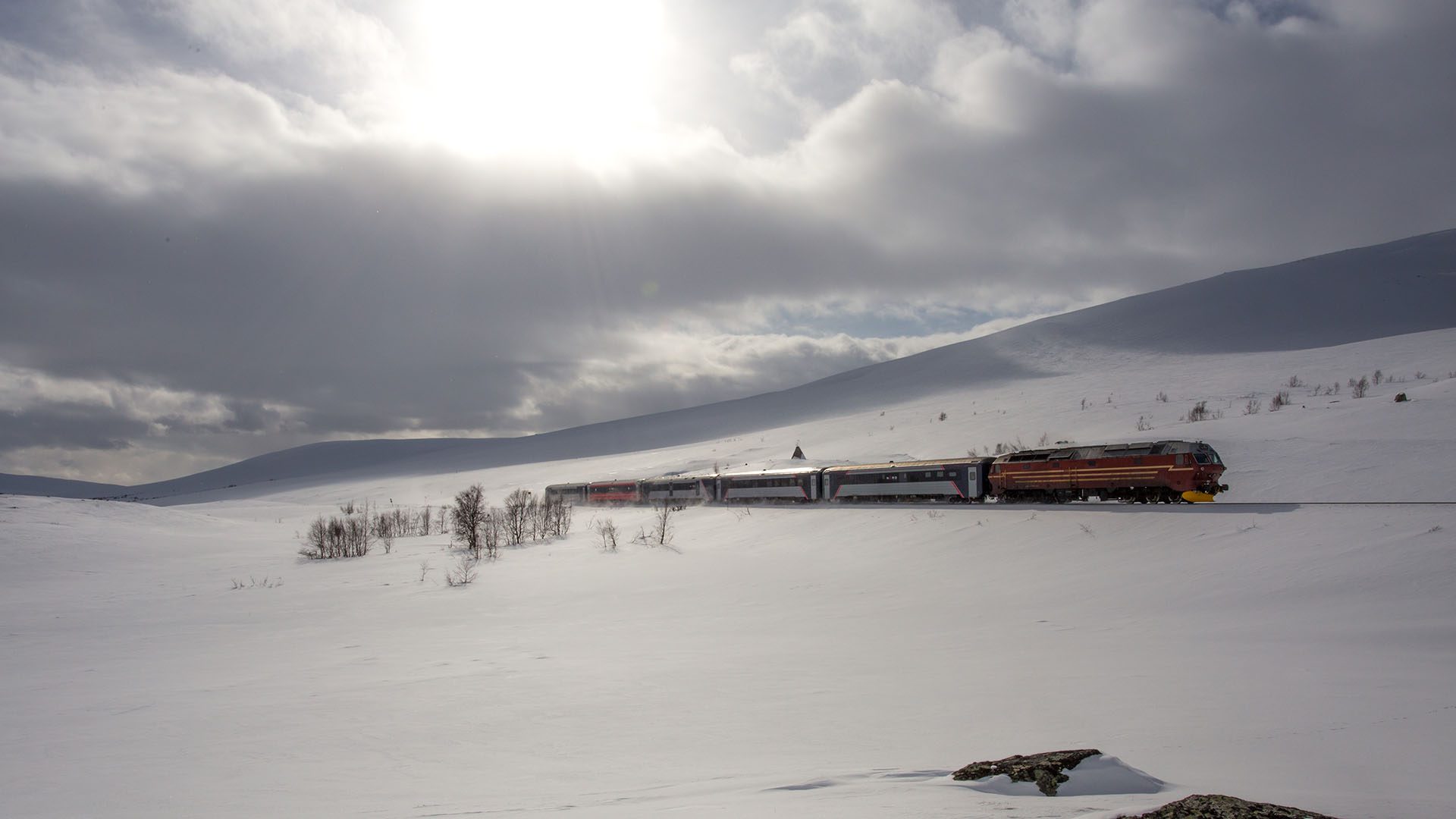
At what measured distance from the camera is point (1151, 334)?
95.5 meters

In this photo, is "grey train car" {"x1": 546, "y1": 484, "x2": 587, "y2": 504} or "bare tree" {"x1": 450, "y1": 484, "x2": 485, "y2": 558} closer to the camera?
"bare tree" {"x1": 450, "y1": 484, "x2": 485, "y2": 558}

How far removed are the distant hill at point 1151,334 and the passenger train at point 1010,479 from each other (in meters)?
46.7

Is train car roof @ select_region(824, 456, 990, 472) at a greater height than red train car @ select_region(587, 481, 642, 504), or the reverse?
train car roof @ select_region(824, 456, 990, 472)

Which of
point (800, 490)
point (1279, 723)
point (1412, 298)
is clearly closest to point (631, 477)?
point (800, 490)

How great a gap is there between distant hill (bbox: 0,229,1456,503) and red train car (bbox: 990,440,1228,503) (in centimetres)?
5915

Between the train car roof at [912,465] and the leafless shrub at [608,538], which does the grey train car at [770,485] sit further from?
the leafless shrub at [608,538]

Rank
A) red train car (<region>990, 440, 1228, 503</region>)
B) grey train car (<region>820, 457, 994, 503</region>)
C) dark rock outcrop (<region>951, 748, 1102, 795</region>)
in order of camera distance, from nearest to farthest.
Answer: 1. dark rock outcrop (<region>951, 748, 1102, 795</region>)
2. red train car (<region>990, 440, 1228, 503</region>)
3. grey train car (<region>820, 457, 994, 503</region>)

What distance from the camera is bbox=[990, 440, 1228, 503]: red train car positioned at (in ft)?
86.0

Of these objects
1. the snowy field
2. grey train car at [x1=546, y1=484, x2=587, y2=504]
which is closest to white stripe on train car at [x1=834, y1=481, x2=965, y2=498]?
the snowy field

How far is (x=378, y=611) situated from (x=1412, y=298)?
115 meters

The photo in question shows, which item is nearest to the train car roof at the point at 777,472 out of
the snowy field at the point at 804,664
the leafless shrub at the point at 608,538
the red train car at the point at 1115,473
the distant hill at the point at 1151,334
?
the snowy field at the point at 804,664

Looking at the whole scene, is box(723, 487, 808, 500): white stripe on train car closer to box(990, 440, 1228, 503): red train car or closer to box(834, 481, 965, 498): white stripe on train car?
box(834, 481, 965, 498): white stripe on train car

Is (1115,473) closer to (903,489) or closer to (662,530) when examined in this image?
(903,489)

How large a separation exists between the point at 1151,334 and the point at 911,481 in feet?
244
